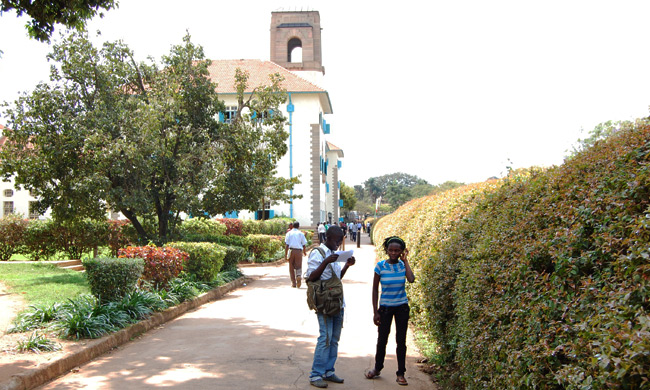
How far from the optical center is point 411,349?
819 cm

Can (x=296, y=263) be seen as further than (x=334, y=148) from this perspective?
No

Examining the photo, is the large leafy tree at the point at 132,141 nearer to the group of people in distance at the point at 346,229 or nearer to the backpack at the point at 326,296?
the group of people in distance at the point at 346,229

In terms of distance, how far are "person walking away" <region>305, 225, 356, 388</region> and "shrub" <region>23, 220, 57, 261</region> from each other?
48.9ft

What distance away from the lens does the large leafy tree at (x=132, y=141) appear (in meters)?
14.5

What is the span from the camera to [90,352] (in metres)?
7.08

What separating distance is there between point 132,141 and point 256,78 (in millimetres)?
26965

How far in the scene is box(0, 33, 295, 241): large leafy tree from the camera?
14547mm

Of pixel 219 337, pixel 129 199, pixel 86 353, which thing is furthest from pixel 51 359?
pixel 129 199

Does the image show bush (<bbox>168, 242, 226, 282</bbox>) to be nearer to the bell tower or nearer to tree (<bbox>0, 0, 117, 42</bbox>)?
tree (<bbox>0, 0, 117, 42</bbox>)

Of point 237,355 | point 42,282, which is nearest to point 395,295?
point 237,355

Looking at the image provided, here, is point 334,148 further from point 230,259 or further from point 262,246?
point 230,259

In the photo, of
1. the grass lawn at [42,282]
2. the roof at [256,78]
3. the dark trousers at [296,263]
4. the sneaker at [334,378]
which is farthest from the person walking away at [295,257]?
the roof at [256,78]

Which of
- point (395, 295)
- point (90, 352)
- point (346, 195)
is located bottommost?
point (90, 352)

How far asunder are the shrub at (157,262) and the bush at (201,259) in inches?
60.3
